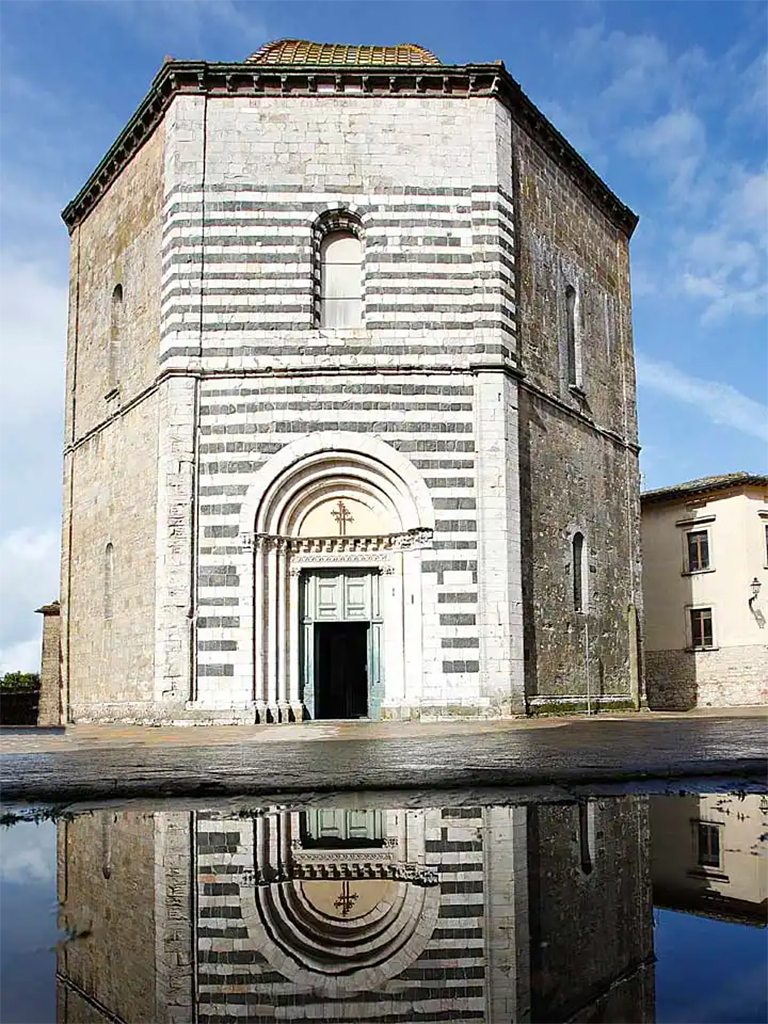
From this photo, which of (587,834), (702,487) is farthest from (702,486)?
(587,834)

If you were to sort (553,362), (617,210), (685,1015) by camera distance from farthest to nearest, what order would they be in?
(617,210), (553,362), (685,1015)

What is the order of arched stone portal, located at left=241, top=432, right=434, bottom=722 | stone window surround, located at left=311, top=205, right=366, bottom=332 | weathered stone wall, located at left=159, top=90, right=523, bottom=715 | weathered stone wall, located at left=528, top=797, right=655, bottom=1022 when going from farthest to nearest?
stone window surround, located at left=311, top=205, right=366, bottom=332 < arched stone portal, located at left=241, top=432, right=434, bottom=722 < weathered stone wall, located at left=159, top=90, right=523, bottom=715 < weathered stone wall, located at left=528, top=797, right=655, bottom=1022

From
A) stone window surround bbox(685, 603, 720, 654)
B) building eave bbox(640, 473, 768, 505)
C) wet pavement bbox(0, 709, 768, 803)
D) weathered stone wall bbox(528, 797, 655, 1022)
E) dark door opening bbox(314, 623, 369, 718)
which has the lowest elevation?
wet pavement bbox(0, 709, 768, 803)

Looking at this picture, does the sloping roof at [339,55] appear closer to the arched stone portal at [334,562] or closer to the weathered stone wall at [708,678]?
the arched stone portal at [334,562]

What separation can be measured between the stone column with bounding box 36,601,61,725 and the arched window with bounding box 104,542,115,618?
174 inches

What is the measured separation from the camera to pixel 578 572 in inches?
850

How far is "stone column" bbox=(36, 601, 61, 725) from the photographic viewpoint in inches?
1009

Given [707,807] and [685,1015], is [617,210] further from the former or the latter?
[685,1015]

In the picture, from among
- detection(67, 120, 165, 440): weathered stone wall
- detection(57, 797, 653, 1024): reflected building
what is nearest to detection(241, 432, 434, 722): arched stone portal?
detection(67, 120, 165, 440): weathered stone wall

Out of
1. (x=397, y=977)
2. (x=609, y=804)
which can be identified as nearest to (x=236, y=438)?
(x=609, y=804)

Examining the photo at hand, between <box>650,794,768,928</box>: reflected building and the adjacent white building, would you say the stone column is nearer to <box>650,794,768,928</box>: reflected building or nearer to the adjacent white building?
the adjacent white building

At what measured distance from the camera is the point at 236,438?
1880 centimetres

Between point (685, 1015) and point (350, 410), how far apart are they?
16.9 metres

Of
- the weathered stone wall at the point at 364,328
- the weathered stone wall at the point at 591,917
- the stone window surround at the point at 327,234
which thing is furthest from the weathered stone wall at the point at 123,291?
the weathered stone wall at the point at 591,917
